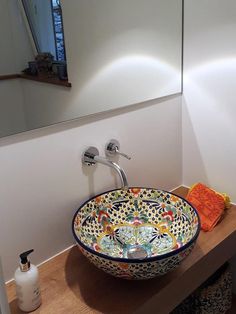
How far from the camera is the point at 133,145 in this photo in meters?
1.54

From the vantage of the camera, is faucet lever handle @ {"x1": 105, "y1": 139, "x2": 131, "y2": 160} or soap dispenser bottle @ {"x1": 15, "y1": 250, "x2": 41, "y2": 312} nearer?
soap dispenser bottle @ {"x1": 15, "y1": 250, "x2": 41, "y2": 312}

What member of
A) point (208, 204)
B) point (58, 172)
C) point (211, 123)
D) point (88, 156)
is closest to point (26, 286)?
point (58, 172)

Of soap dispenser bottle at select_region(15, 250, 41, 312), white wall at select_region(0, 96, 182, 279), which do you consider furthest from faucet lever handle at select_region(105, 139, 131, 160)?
soap dispenser bottle at select_region(15, 250, 41, 312)

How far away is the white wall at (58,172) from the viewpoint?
1.18 metres

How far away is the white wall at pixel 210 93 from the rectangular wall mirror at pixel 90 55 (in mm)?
75

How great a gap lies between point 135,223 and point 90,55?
2.25 ft

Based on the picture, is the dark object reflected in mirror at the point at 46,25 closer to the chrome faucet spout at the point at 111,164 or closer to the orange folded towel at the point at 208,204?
the chrome faucet spout at the point at 111,164

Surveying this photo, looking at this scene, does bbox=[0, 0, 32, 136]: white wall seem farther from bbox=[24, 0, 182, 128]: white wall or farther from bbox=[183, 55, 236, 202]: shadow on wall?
bbox=[183, 55, 236, 202]: shadow on wall

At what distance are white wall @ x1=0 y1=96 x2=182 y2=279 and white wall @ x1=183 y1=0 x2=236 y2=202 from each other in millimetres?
151

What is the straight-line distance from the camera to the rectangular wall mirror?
3.72 ft

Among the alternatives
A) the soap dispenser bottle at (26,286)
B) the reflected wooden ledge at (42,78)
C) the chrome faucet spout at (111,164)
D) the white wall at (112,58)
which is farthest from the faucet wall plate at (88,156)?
the soap dispenser bottle at (26,286)

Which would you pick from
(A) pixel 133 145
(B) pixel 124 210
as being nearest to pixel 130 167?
(A) pixel 133 145

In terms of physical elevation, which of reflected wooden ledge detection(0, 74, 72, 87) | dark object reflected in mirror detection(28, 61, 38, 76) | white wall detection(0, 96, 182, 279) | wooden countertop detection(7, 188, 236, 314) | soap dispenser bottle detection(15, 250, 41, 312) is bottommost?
wooden countertop detection(7, 188, 236, 314)

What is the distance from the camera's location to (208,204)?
4.95ft
